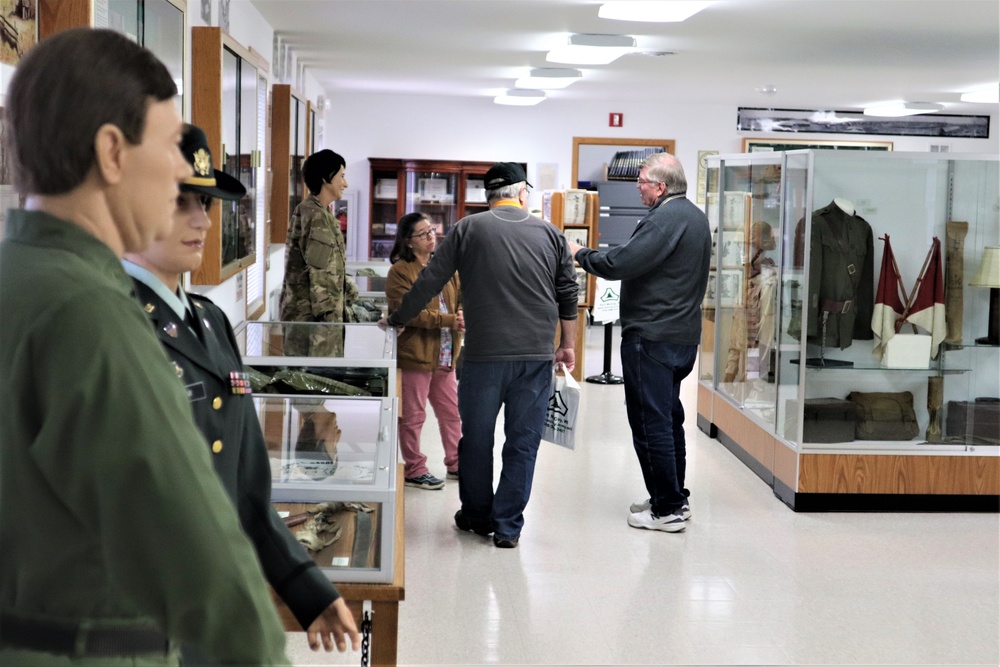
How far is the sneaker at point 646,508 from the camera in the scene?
17.4 feet

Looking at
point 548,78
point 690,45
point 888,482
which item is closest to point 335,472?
point 888,482

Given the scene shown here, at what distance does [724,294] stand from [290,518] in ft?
17.0

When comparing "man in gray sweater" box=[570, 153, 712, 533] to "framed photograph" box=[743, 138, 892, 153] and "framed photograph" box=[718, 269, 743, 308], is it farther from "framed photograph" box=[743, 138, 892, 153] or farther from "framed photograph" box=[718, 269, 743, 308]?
"framed photograph" box=[743, 138, 892, 153]

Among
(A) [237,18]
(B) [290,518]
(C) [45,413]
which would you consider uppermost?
(A) [237,18]

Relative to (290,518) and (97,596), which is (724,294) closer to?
(290,518)

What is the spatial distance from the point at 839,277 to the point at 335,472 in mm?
3782

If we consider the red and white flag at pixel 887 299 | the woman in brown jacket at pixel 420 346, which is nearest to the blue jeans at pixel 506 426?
the woman in brown jacket at pixel 420 346

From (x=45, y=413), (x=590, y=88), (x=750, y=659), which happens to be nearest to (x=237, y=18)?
(x=750, y=659)

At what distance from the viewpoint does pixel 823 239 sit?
225 inches

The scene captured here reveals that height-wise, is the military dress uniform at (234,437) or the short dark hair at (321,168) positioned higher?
the short dark hair at (321,168)

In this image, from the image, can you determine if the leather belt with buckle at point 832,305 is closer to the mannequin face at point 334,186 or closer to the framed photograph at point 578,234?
the mannequin face at point 334,186

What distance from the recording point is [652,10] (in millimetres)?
5742

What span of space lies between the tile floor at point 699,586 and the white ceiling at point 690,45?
2.91 metres

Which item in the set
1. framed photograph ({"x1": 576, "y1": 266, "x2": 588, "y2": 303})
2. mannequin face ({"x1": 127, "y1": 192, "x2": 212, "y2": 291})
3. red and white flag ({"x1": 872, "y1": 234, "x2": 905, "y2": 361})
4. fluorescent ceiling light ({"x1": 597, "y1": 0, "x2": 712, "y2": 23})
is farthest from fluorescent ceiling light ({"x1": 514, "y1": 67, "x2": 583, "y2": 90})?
mannequin face ({"x1": 127, "y1": 192, "x2": 212, "y2": 291})
